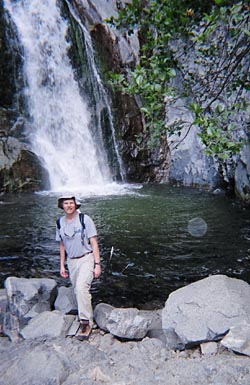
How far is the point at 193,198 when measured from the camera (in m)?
14.9

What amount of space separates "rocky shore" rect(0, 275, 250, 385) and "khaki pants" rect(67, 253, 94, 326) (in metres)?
0.25

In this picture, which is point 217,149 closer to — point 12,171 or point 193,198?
point 193,198

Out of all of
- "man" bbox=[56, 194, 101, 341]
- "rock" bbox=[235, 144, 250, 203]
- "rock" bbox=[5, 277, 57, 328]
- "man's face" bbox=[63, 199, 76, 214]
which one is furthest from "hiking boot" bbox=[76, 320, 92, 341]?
"rock" bbox=[235, 144, 250, 203]

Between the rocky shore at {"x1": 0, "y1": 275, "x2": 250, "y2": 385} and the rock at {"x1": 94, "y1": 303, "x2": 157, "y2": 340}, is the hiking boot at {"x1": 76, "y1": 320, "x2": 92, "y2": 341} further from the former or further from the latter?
the rock at {"x1": 94, "y1": 303, "x2": 157, "y2": 340}

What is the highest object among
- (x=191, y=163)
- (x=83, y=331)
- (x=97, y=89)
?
(x=97, y=89)

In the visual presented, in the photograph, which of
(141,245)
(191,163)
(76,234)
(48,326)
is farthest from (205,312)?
(191,163)

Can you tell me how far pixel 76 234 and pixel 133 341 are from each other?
5.18ft

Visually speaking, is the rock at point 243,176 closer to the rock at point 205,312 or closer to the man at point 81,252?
the rock at point 205,312

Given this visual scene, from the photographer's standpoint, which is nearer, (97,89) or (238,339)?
(238,339)

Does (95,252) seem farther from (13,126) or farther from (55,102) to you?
(55,102)

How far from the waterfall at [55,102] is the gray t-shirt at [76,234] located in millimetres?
14954

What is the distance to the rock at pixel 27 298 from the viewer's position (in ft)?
15.9

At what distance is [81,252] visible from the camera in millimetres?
4633

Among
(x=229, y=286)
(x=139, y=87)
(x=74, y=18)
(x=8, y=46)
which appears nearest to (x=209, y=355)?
(x=229, y=286)
